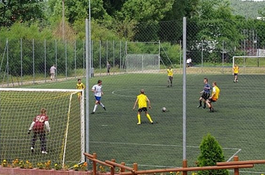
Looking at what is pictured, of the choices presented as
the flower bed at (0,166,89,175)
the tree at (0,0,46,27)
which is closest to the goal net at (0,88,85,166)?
the flower bed at (0,166,89,175)

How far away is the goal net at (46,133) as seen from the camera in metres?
18.0

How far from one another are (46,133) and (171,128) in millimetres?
6145

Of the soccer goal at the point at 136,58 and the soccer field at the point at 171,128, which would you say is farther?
the soccer goal at the point at 136,58

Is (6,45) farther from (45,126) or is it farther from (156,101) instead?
(45,126)

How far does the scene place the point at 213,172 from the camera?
41.9 feet

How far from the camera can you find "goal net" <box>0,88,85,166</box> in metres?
18.0

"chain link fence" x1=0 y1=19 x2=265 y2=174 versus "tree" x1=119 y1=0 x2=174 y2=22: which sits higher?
"tree" x1=119 y1=0 x2=174 y2=22

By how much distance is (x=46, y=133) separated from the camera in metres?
20.9

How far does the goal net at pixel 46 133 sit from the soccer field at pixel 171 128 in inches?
32.7

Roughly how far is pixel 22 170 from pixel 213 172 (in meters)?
5.77

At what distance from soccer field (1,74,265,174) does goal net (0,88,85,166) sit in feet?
2.72

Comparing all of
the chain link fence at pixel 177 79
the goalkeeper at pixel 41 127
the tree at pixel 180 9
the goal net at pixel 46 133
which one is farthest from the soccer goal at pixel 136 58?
the goalkeeper at pixel 41 127

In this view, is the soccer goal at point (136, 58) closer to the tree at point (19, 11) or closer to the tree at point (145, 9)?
the tree at point (19, 11)

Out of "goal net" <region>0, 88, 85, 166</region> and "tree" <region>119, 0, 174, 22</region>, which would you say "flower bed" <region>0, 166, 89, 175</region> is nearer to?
"goal net" <region>0, 88, 85, 166</region>
